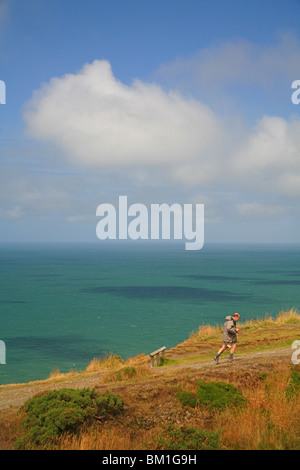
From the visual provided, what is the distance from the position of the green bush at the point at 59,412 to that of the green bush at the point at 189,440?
6.95 feet

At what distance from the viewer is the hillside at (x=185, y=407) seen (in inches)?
386

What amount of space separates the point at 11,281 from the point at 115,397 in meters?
99.9

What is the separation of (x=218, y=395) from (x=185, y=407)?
3.72 feet

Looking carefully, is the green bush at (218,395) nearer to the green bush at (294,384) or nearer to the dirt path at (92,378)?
the green bush at (294,384)

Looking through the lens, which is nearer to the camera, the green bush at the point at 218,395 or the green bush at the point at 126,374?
the green bush at the point at 218,395

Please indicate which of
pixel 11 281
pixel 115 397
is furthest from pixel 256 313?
pixel 11 281

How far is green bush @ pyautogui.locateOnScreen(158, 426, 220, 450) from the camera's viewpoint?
9.54 metres

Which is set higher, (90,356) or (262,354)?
(262,354)

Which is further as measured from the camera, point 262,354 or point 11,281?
point 11,281

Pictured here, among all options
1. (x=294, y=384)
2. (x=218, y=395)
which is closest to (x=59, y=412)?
(x=218, y=395)

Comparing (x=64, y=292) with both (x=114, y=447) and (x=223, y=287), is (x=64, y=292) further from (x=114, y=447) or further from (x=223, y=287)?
(x=114, y=447)

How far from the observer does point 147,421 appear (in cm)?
1144

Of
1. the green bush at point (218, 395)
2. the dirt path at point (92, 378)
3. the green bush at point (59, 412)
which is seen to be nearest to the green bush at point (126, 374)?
the dirt path at point (92, 378)
